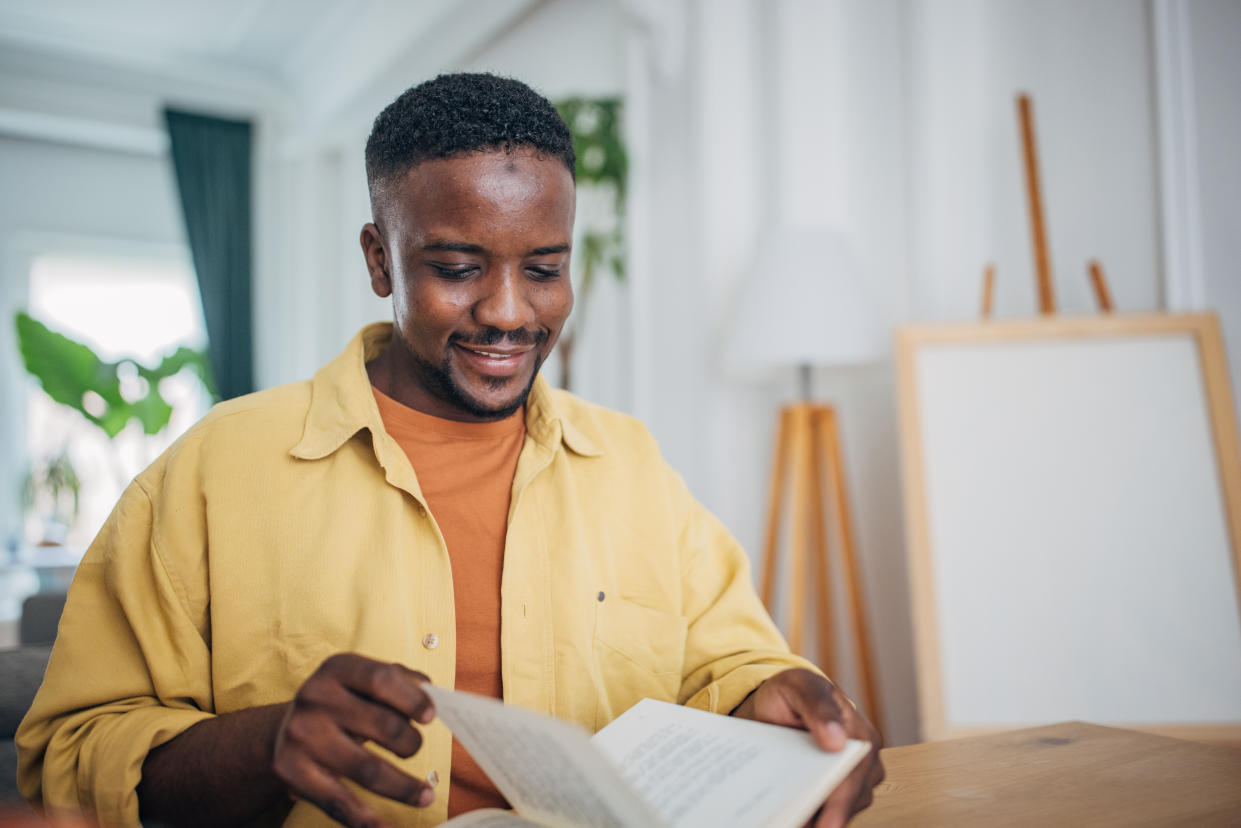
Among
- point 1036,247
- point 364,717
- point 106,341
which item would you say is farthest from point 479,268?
point 106,341

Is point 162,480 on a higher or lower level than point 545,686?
higher

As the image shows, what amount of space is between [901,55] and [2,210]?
194 inches

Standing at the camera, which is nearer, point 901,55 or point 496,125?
point 496,125

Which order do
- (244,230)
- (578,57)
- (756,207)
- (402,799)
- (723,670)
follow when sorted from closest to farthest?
1. (402,799)
2. (723,670)
3. (756,207)
4. (578,57)
5. (244,230)

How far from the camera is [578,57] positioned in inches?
142

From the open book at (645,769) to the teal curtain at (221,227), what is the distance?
519 centimetres

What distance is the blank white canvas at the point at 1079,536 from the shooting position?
1.74m

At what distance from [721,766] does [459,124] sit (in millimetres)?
693

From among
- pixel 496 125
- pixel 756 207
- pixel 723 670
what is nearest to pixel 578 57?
pixel 756 207

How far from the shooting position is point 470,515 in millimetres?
1049

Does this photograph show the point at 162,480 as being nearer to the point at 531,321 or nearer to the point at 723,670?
the point at 531,321

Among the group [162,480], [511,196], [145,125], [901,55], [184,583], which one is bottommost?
[184,583]

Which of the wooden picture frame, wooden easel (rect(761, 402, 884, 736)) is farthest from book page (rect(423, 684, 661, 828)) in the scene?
wooden easel (rect(761, 402, 884, 736))

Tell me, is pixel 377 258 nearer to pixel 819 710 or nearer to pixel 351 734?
pixel 351 734
